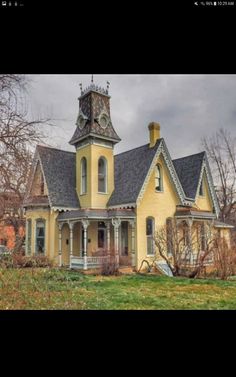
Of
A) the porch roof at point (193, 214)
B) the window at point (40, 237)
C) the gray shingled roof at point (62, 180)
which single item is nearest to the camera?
the window at point (40, 237)

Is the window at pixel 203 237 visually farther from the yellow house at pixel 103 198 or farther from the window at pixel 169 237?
the window at pixel 169 237

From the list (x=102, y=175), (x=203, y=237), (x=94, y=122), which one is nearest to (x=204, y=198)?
(x=203, y=237)

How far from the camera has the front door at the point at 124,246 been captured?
21.0ft

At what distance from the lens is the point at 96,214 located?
6875 millimetres

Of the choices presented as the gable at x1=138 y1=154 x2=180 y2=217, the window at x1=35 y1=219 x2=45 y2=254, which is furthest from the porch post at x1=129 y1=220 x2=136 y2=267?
the window at x1=35 y1=219 x2=45 y2=254

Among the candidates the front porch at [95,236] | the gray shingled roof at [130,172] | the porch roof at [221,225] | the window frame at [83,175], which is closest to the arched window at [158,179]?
the gray shingled roof at [130,172]

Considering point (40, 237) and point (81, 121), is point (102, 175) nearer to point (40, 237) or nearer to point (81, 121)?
point (81, 121)

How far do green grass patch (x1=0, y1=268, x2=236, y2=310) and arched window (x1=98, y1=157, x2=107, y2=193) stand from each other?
2.77 meters

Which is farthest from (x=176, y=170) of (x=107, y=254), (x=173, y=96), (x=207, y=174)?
(x=173, y=96)

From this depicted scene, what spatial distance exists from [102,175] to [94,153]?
1.90 feet

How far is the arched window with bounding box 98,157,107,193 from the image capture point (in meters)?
7.37

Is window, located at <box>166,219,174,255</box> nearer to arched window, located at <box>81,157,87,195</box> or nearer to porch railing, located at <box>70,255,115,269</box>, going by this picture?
porch railing, located at <box>70,255,115,269</box>

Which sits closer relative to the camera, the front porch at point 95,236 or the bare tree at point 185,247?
the bare tree at point 185,247
